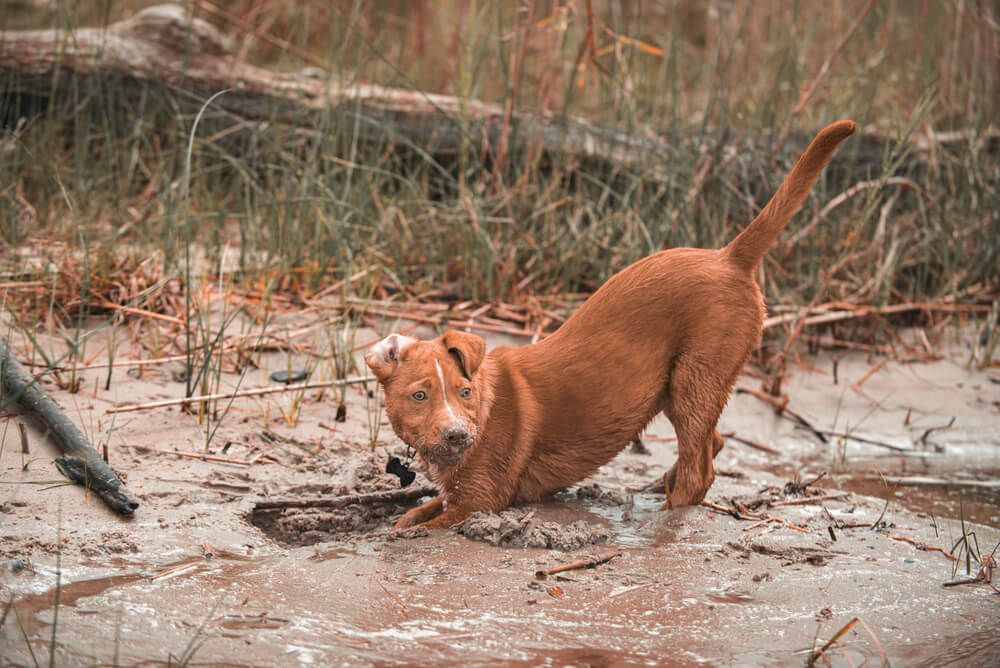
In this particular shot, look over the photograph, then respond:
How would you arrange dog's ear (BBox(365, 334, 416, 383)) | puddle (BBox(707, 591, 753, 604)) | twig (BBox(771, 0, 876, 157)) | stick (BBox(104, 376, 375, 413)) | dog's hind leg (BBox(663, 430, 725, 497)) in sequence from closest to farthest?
puddle (BBox(707, 591, 753, 604)), dog's ear (BBox(365, 334, 416, 383)), dog's hind leg (BBox(663, 430, 725, 497)), stick (BBox(104, 376, 375, 413)), twig (BBox(771, 0, 876, 157))

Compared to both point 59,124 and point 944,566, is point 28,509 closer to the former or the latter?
point 944,566

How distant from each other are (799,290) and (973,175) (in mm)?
1670

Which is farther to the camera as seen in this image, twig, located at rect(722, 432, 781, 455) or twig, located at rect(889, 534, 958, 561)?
twig, located at rect(722, 432, 781, 455)

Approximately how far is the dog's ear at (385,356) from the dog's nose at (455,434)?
315 mm

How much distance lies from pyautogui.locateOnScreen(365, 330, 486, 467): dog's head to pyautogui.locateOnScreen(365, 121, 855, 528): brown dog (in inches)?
5.6

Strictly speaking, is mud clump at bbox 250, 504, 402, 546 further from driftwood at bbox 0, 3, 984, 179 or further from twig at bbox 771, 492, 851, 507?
driftwood at bbox 0, 3, 984, 179

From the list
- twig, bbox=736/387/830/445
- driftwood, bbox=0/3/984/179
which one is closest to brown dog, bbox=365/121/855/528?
twig, bbox=736/387/830/445

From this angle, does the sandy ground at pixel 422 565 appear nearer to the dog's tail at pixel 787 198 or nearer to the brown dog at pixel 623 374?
the brown dog at pixel 623 374

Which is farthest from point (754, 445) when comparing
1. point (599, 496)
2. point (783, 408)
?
point (599, 496)

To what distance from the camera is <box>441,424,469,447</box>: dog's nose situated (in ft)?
10.9

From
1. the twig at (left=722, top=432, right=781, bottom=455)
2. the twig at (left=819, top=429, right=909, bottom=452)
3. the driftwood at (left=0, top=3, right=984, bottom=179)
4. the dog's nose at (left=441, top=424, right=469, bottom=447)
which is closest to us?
the dog's nose at (left=441, top=424, right=469, bottom=447)

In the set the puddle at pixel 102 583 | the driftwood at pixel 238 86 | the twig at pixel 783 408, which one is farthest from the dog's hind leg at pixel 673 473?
the driftwood at pixel 238 86

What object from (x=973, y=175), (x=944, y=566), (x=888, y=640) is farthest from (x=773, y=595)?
(x=973, y=175)

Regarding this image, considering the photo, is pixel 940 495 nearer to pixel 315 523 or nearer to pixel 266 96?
pixel 315 523
